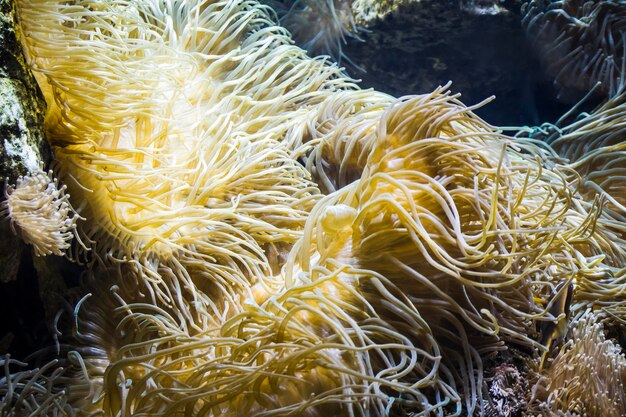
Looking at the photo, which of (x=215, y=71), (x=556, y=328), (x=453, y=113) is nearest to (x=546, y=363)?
(x=556, y=328)

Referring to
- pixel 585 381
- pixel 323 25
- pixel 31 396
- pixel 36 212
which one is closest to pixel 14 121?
pixel 36 212

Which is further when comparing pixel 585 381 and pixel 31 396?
pixel 585 381

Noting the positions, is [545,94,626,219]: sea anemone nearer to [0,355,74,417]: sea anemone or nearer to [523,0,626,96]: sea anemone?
[523,0,626,96]: sea anemone

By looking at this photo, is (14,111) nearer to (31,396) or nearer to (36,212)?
(36,212)

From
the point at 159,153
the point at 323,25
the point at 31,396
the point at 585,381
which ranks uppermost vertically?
the point at 323,25

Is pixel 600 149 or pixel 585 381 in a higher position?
pixel 600 149

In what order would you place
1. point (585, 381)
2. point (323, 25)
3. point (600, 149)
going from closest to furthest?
point (585, 381) → point (600, 149) → point (323, 25)

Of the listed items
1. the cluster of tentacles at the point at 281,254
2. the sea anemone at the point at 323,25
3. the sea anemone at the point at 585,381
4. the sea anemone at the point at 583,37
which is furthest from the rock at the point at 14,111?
the sea anemone at the point at 583,37
